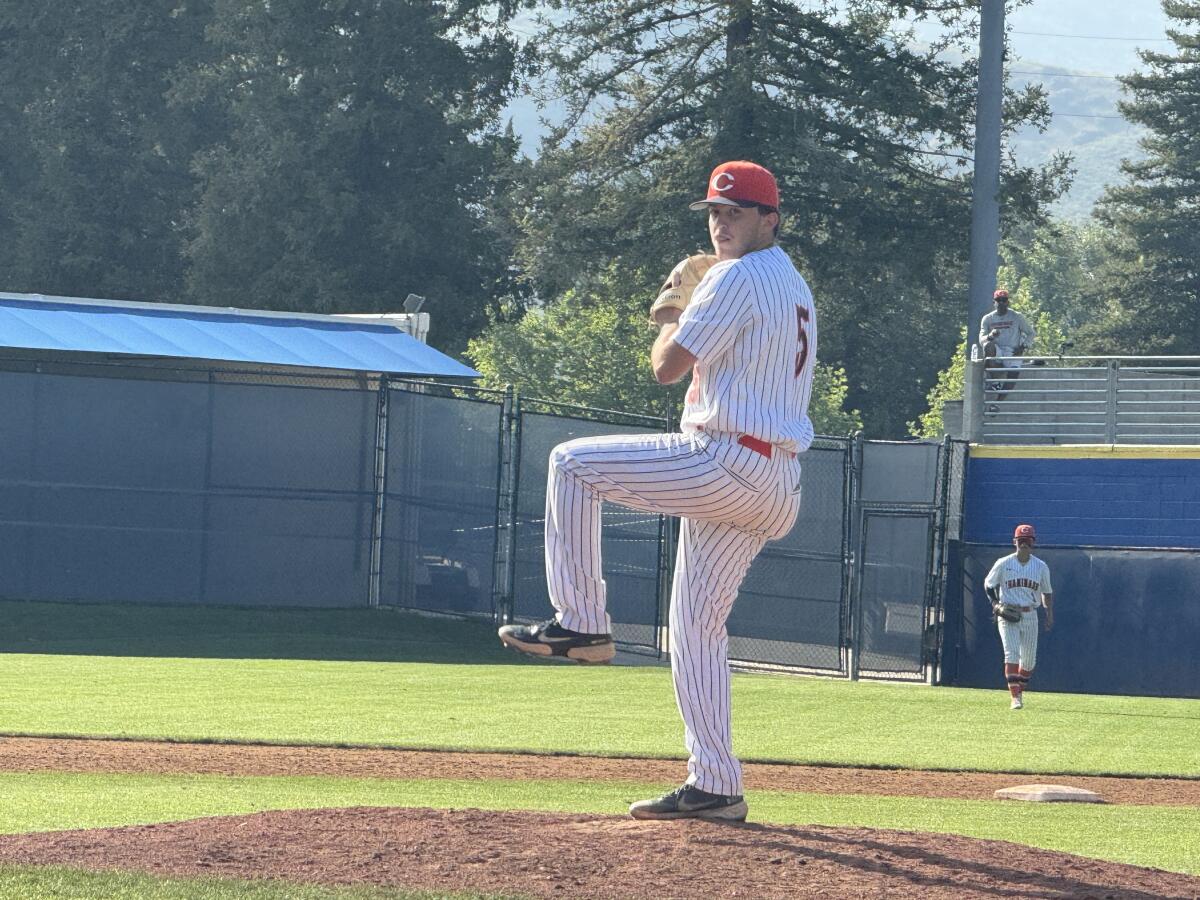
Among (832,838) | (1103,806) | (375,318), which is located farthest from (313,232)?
(832,838)

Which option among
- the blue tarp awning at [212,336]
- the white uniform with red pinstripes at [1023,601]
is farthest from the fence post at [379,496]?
the white uniform with red pinstripes at [1023,601]

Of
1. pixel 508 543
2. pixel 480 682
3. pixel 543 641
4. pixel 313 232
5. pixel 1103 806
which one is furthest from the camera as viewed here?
pixel 313 232

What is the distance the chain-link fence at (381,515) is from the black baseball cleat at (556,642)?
47.5 ft

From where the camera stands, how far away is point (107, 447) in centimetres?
2209

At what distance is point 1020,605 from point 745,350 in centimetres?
1148

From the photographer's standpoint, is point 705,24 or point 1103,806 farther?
point 705,24

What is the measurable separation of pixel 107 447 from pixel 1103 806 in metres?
15.5

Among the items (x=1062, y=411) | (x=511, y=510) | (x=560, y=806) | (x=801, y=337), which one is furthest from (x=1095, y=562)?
(x=801, y=337)

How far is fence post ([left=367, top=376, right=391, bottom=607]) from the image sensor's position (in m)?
23.1

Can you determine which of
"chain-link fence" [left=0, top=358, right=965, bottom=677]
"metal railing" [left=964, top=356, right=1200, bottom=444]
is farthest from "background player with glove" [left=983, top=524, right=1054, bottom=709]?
"metal railing" [left=964, top=356, right=1200, bottom=444]

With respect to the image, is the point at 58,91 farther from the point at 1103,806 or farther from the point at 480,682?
the point at 1103,806

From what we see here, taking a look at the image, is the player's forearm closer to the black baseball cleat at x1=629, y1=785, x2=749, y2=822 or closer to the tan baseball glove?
the tan baseball glove

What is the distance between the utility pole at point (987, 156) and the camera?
25.2 m

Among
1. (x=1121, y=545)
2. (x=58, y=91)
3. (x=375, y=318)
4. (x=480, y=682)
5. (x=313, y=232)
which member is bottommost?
(x=480, y=682)
